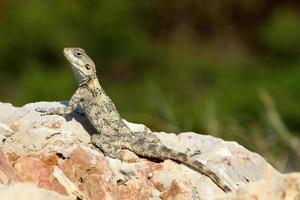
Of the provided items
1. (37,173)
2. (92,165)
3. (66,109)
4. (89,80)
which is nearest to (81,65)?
(89,80)

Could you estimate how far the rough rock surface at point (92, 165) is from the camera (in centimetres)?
632

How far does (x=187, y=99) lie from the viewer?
24312mm

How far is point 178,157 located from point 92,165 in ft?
2.01

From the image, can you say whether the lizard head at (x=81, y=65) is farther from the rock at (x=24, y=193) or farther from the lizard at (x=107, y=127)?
the rock at (x=24, y=193)

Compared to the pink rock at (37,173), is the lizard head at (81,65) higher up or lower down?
higher up

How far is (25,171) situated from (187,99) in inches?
710

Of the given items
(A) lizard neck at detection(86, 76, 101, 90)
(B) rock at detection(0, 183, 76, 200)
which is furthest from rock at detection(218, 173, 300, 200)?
(A) lizard neck at detection(86, 76, 101, 90)

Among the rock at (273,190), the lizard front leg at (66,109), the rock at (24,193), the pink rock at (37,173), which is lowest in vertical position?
the rock at (24,193)

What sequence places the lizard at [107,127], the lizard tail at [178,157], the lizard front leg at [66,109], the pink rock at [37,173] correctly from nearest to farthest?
the pink rock at [37,173] < the lizard tail at [178,157] < the lizard at [107,127] < the lizard front leg at [66,109]

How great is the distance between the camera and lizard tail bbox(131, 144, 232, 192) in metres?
6.58

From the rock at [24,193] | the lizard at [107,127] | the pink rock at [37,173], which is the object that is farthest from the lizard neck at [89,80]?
the rock at [24,193]

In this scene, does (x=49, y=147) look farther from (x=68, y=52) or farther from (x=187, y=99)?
(x=187, y=99)

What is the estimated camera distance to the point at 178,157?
6777 millimetres

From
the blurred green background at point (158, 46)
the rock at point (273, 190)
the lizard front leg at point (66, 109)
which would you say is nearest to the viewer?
the rock at point (273, 190)
